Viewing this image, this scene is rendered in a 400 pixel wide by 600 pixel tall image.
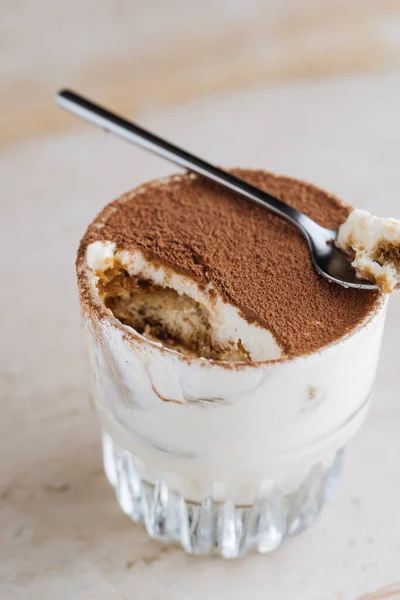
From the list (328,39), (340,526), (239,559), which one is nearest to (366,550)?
(340,526)

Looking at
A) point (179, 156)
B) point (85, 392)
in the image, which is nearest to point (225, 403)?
point (179, 156)

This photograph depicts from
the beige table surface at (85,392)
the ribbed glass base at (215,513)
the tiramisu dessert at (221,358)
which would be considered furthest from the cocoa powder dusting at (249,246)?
the beige table surface at (85,392)

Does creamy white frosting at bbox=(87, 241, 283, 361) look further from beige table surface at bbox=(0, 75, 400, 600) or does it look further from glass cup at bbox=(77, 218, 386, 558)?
beige table surface at bbox=(0, 75, 400, 600)

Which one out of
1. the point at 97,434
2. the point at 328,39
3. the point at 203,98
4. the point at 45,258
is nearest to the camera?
the point at 97,434

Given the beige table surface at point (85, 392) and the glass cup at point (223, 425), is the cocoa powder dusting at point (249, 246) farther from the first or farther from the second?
the beige table surface at point (85, 392)

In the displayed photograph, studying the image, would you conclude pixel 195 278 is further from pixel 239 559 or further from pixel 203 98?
pixel 203 98
